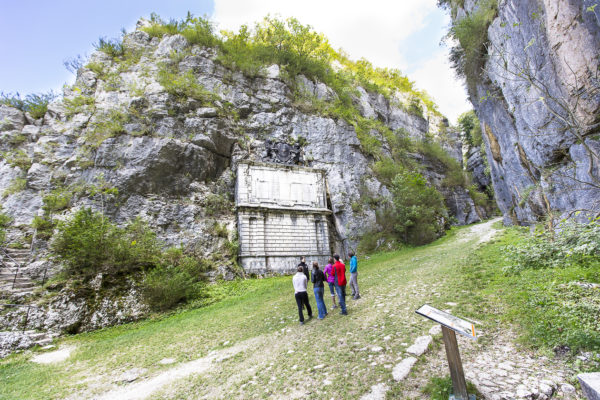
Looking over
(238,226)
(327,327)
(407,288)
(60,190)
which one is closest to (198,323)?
(327,327)

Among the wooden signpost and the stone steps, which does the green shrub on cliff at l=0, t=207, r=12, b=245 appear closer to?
the stone steps

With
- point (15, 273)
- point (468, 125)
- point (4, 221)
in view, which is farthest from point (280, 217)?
point (468, 125)

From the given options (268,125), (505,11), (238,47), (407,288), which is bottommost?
(407,288)

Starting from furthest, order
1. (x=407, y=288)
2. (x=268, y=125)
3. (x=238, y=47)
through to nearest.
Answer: (x=238, y=47) < (x=268, y=125) < (x=407, y=288)

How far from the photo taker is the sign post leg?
2893 mm

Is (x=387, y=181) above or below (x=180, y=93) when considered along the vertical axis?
below

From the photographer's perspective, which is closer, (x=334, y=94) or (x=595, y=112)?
(x=595, y=112)

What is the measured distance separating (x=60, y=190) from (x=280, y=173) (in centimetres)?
1421

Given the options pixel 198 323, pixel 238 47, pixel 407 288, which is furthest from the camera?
pixel 238 47

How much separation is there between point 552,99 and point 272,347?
7297 mm

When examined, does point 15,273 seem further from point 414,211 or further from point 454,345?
point 414,211

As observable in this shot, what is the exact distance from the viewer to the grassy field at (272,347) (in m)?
4.18

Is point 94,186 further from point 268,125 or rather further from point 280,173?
point 268,125

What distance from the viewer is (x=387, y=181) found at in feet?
82.6
